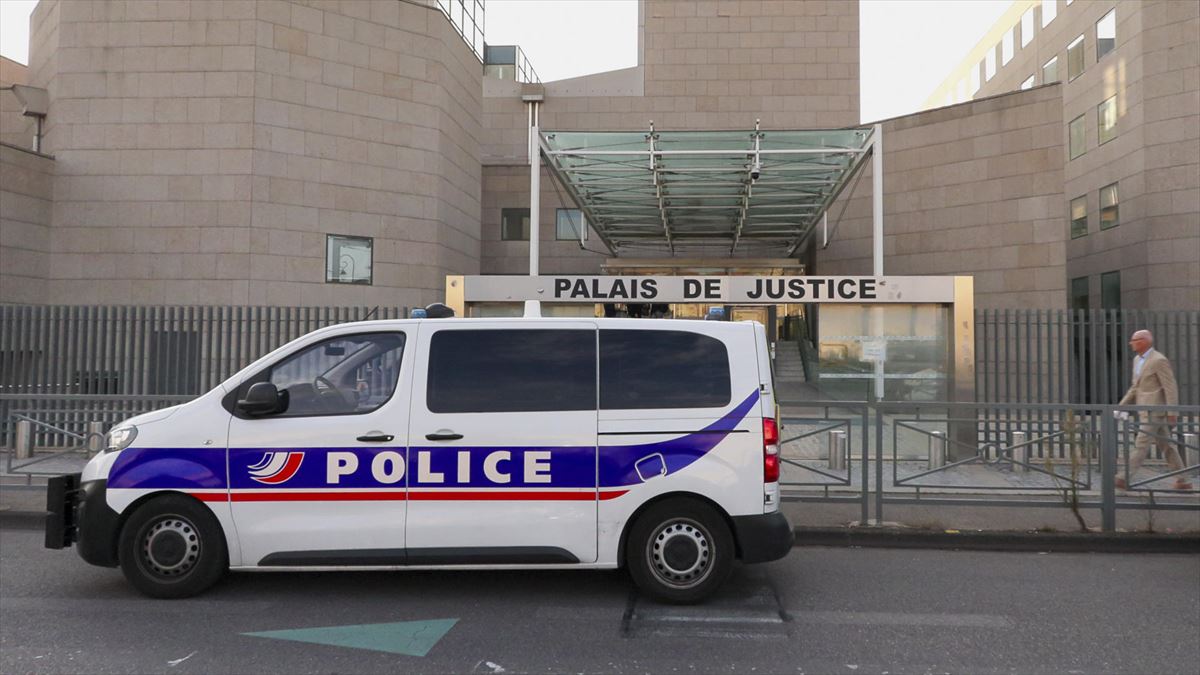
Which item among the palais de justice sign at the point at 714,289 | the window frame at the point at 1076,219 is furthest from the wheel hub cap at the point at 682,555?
the window frame at the point at 1076,219

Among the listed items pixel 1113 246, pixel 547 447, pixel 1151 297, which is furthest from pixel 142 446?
pixel 1113 246

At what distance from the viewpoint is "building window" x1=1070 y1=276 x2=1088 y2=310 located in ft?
80.8

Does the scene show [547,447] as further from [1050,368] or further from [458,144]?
[458,144]

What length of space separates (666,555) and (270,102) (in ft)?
51.1

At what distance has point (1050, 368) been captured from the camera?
39.3 feet

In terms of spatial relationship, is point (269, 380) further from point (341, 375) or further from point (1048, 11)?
point (1048, 11)

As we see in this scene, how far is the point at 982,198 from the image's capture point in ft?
62.7

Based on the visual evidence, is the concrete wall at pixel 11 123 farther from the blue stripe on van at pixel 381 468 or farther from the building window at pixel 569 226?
the blue stripe on van at pixel 381 468

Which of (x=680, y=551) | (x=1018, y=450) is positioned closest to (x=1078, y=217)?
(x=1018, y=450)

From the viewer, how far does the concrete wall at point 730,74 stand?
87.6 ft

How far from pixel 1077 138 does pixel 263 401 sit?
27.2 meters

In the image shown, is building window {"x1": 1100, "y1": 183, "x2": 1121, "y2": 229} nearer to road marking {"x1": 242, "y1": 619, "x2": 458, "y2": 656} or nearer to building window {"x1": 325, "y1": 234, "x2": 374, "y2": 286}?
building window {"x1": 325, "y1": 234, "x2": 374, "y2": 286}

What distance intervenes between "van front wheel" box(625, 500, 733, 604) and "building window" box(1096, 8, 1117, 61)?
2379cm

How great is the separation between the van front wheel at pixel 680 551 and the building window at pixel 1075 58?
25454 mm
